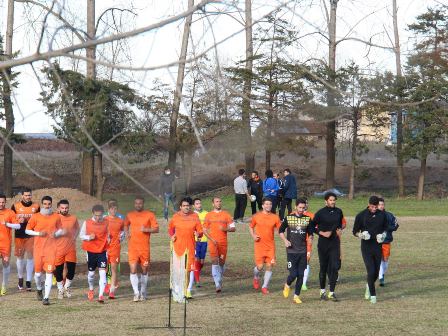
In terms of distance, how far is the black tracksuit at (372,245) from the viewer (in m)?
16.4

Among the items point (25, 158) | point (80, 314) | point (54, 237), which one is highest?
point (25, 158)

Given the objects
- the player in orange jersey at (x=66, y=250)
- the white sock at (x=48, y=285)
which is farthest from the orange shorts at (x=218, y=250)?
the white sock at (x=48, y=285)

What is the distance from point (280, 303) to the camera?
1636 centimetres

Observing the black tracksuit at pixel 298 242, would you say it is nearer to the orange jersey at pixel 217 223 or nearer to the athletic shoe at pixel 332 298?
the athletic shoe at pixel 332 298

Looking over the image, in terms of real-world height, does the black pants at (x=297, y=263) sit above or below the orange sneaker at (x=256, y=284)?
above

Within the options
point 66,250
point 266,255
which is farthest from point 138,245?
point 266,255

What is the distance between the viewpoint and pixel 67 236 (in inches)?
667

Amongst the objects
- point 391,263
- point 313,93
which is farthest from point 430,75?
point 313,93

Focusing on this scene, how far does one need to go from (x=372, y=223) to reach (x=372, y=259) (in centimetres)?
64

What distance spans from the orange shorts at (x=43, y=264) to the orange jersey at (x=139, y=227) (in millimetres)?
1436

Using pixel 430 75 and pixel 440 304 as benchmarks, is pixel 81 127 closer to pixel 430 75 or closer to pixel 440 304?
pixel 440 304

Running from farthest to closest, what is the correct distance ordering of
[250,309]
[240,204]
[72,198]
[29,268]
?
[72,198] → [240,204] → [29,268] → [250,309]

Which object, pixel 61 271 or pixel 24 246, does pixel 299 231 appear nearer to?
pixel 61 271

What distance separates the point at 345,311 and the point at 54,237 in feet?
17.6
